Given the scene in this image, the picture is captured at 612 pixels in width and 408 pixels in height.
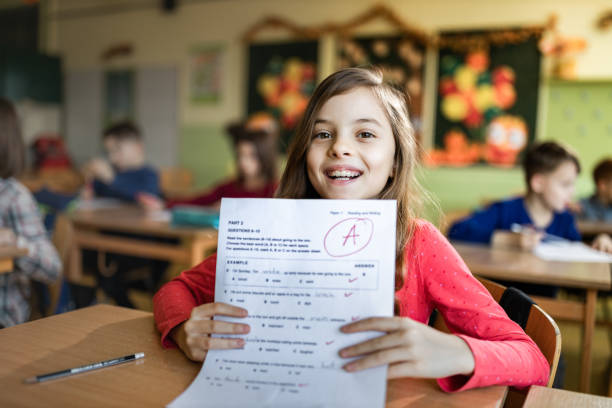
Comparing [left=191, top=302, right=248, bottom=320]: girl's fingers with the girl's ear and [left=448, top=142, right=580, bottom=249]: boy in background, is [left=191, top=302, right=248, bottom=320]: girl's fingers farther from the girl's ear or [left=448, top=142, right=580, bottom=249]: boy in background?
the girl's ear

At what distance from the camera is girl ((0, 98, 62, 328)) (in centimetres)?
168

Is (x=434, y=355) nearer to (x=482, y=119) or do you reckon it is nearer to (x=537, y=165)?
(x=537, y=165)

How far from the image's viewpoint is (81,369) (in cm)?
70

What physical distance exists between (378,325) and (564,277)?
1.25 m

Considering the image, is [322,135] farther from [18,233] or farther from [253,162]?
[253,162]

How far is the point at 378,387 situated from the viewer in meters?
0.62

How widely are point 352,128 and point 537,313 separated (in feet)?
1.46

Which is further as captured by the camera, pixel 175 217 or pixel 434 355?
pixel 175 217

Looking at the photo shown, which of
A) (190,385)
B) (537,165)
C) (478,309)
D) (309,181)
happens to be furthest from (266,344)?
(537,165)

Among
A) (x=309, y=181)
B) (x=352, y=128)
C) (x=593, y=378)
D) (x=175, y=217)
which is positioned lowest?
(x=593, y=378)

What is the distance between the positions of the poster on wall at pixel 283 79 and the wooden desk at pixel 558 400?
5.03m

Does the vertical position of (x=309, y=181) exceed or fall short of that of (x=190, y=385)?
it exceeds it

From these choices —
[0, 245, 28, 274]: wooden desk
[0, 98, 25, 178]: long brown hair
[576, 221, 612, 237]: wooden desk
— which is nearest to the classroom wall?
[576, 221, 612, 237]: wooden desk

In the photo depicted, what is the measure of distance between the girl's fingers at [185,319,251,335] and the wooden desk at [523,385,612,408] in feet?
1.23
